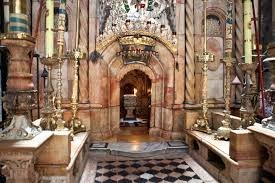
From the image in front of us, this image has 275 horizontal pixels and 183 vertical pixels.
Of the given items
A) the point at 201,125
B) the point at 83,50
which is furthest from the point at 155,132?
the point at 83,50

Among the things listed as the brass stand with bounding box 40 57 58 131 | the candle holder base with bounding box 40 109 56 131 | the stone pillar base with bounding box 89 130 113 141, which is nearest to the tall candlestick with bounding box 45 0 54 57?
the brass stand with bounding box 40 57 58 131

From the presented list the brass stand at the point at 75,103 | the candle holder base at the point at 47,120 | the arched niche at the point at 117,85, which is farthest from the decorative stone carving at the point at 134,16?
the candle holder base at the point at 47,120

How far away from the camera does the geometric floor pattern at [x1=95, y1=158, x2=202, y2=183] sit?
211 inches

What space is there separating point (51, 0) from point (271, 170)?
15.0 feet

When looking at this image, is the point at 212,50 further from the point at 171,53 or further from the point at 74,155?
the point at 74,155

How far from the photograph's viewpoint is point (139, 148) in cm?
744

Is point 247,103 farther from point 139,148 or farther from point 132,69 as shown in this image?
point 132,69

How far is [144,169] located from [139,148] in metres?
1.44

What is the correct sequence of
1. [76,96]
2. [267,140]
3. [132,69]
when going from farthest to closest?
1. [132,69]
2. [76,96]
3. [267,140]

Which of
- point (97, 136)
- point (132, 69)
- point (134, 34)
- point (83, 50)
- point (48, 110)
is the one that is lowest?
point (97, 136)

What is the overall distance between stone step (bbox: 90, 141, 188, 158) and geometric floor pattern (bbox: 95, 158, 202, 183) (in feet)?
1.16

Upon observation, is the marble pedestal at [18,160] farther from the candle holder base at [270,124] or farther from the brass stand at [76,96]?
the brass stand at [76,96]

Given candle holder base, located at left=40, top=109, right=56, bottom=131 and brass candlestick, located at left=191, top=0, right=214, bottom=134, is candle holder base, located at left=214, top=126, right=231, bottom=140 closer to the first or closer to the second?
brass candlestick, located at left=191, top=0, right=214, bottom=134

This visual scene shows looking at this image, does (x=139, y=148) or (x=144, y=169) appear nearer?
(x=144, y=169)
